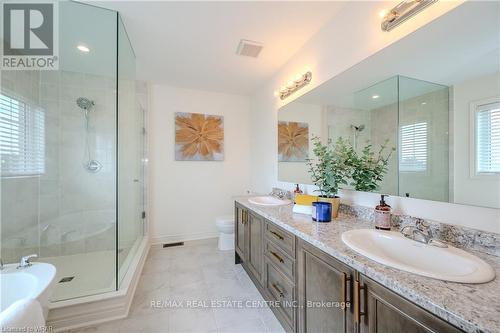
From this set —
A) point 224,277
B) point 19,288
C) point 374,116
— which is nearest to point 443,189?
point 374,116

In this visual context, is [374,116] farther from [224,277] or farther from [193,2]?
[224,277]

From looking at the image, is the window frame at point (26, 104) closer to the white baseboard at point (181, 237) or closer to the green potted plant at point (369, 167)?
the white baseboard at point (181, 237)

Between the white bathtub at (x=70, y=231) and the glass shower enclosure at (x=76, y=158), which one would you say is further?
the white bathtub at (x=70, y=231)

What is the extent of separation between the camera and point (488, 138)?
884mm

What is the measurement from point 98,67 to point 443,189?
2938 mm

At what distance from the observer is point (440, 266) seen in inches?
34.1

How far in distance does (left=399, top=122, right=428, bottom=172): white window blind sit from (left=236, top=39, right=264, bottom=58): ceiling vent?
5.02 feet

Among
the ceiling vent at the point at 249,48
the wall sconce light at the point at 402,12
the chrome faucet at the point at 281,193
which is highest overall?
the ceiling vent at the point at 249,48

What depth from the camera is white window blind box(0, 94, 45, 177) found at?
5.67 feet

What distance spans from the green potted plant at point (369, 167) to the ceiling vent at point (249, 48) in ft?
4.60

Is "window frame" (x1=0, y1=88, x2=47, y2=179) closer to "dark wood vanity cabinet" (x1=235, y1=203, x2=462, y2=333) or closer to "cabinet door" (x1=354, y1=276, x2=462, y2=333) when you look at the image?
"dark wood vanity cabinet" (x1=235, y1=203, x2=462, y2=333)

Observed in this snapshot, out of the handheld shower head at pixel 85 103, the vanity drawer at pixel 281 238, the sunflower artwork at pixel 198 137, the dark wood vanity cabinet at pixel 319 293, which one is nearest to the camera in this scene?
the dark wood vanity cabinet at pixel 319 293

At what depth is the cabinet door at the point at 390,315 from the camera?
60 centimetres

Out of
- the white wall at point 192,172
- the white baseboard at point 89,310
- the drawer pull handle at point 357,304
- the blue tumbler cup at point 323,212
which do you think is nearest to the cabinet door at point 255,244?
the blue tumbler cup at point 323,212
